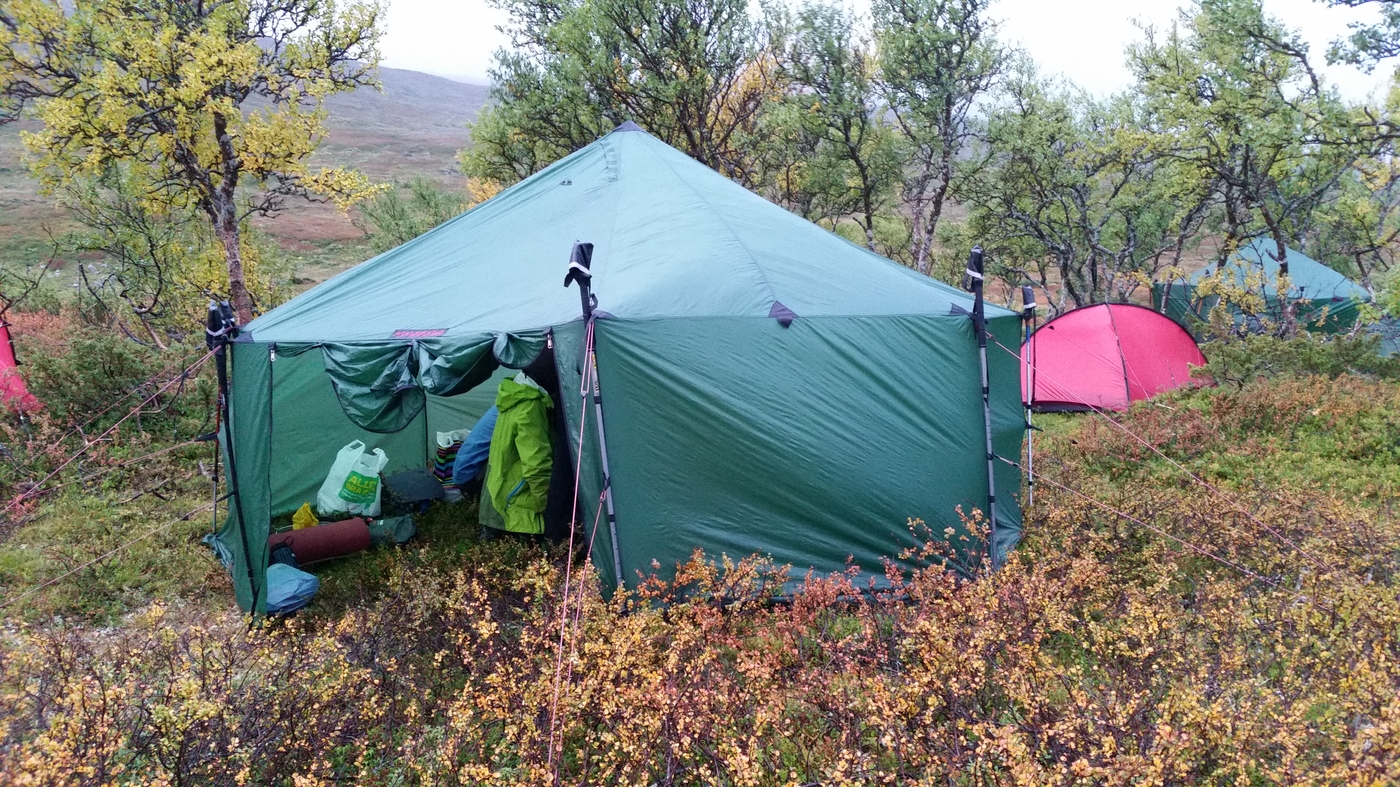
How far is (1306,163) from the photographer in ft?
47.7

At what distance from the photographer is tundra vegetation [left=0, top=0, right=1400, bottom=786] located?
122 inches

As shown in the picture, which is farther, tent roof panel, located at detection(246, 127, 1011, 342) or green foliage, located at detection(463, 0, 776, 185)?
green foliage, located at detection(463, 0, 776, 185)

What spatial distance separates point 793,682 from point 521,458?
103 inches

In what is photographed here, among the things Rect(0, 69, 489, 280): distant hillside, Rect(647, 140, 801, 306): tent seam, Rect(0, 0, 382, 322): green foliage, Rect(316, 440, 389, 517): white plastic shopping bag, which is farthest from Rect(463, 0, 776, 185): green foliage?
Rect(316, 440, 389, 517): white plastic shopping bag

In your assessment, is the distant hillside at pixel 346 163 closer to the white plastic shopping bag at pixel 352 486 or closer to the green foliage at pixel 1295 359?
the white plastic shopping bag at pixel 352 486

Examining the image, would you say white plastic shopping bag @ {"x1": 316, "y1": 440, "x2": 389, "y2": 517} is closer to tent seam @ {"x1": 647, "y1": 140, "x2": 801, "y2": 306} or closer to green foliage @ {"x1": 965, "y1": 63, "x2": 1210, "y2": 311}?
tent seam @ {"x1": 647, "y1": 140, "x2": 801, "y2": 306}

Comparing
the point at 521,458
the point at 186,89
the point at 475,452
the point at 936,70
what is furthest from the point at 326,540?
the point at 936,70

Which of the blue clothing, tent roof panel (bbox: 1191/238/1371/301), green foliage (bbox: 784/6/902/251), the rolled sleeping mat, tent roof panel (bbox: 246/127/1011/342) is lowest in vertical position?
the rolled sleeping mat

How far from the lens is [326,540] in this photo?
616cm

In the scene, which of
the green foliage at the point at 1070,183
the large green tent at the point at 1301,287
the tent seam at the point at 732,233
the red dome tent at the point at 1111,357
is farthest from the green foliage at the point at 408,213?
the large green tent at the point at 1301,287

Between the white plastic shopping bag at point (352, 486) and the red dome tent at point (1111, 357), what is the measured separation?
9.20 m

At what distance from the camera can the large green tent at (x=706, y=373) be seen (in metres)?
4.80

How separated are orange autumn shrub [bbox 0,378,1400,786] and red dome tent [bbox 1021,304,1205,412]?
6394 mm

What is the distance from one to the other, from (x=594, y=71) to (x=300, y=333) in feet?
39.7
